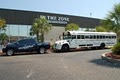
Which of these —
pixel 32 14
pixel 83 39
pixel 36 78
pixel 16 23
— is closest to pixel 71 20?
pixel 32 14

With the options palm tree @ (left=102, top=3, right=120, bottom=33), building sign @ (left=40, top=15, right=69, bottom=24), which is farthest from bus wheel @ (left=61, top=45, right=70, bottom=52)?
building sign @ (left=40, top=15, right=69, bottom=24)

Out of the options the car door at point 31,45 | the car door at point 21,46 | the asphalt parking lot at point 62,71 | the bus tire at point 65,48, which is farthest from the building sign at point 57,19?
the asphalt parking lot at point 62,71

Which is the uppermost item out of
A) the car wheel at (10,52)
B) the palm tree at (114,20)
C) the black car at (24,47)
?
the palm tree at (114,20)

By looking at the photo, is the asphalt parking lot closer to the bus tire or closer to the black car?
the black car

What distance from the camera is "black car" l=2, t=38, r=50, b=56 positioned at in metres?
28.7

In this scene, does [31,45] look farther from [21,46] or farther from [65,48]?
[65,48]

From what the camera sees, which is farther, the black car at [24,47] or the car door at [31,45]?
the car door at [31,45]

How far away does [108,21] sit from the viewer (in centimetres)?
2261

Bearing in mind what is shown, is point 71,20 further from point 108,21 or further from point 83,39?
point 108,21

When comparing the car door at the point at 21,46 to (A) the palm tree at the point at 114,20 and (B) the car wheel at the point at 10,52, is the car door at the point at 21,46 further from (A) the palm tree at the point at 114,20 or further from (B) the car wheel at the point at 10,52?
(A) the palm tree at the point at 114,20

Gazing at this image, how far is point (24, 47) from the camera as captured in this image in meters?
29.6

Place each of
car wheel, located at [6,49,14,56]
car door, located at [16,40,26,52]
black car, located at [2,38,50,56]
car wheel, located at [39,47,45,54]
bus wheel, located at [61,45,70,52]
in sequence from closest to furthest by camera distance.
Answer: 1. car wheel, located at [6,49,14,56]
2. black car, located at [2,38,50,56]
3. car door, located at [16,40,26,52]
4. car wheel, located at [39,47,45,54]
5. bus wheel, located at [61,45,70,52]

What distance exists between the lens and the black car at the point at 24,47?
A: 94.3 ft

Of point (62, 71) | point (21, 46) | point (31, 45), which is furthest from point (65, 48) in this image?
point (62, 71)
